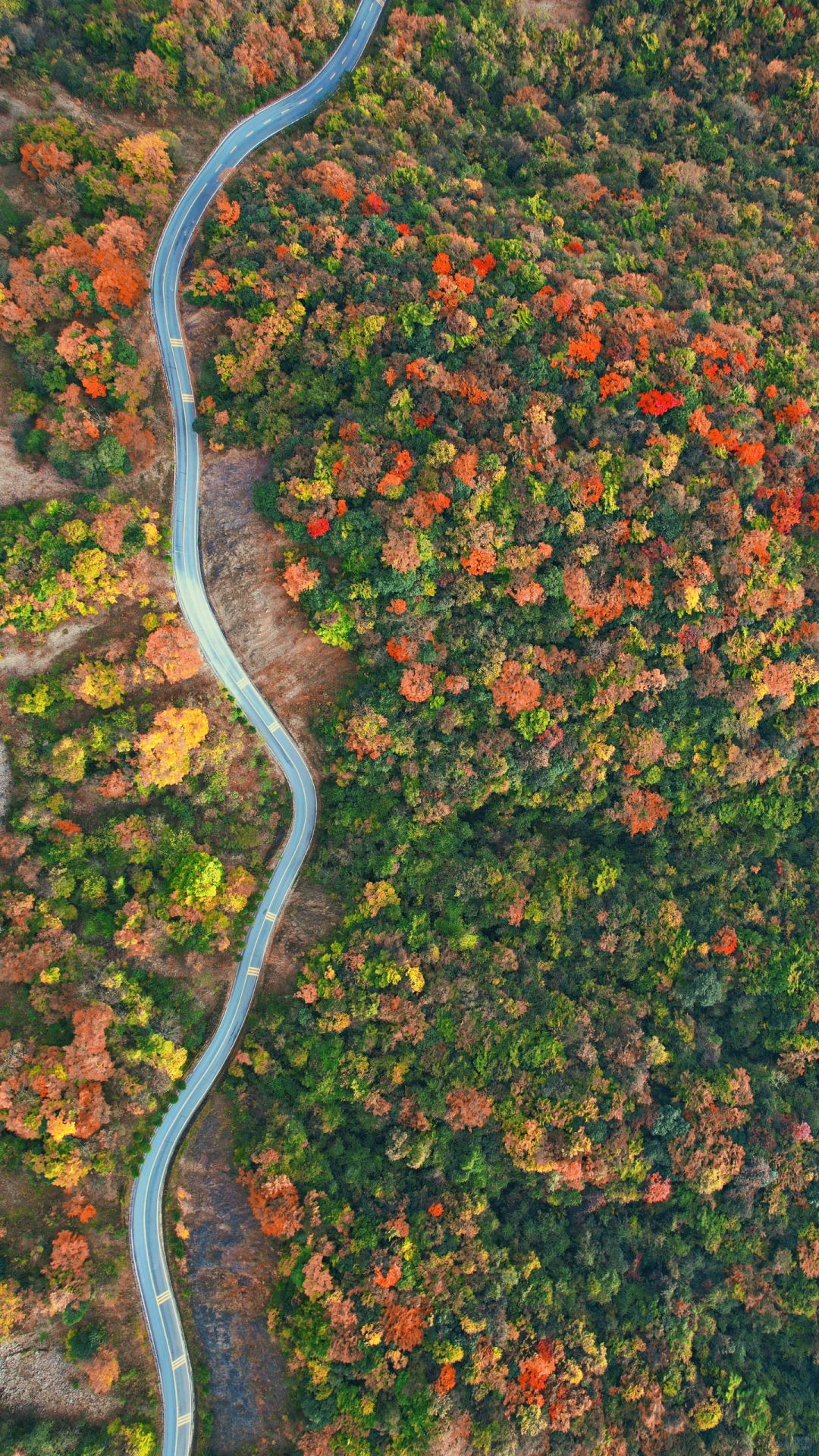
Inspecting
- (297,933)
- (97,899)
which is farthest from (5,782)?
(297,933)

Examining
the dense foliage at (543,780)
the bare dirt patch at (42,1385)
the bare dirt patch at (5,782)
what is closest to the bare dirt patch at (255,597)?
the dense foliage at (543,780)

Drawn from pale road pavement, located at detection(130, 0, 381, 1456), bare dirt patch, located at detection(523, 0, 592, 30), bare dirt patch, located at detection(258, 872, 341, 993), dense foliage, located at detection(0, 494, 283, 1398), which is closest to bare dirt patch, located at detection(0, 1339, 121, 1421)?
dense foliage, located at detection(0, 494, 283, 1398)

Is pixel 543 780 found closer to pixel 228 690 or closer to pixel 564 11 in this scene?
pixel 228 690

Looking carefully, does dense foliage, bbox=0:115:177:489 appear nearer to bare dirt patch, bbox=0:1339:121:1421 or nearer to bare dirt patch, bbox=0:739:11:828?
bare dirt patch, bbox=0:739:11:828

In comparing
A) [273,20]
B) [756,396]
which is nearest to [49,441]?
[273,20]

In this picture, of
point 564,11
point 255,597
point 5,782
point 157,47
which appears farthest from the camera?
point 564,11

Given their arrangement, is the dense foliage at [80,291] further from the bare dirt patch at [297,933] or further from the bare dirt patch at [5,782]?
the bare dirt patch at [297,933]
